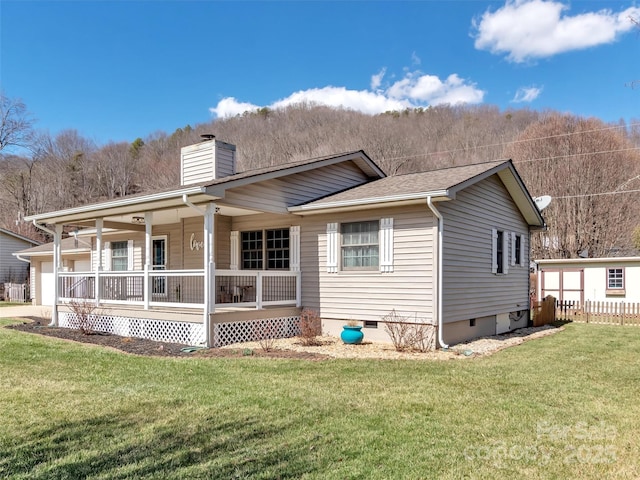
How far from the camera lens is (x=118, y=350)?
9.73 meters

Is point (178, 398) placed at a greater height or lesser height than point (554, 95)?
lesser

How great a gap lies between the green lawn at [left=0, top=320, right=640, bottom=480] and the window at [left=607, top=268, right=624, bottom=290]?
13.9 metres

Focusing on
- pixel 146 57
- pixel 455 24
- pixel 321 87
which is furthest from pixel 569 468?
pixel 321 87

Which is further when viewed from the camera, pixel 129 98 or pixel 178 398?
pixel 129 98

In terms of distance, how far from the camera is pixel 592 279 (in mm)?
21125

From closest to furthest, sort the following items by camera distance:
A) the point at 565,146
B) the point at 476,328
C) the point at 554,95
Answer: the point at 476,328
the point at 565,146
the point at 554,95

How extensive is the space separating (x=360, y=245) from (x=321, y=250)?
106 centimetres

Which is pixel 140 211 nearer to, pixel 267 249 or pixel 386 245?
pixel 267 249

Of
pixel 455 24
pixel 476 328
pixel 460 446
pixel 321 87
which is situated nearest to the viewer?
pixel 460 446

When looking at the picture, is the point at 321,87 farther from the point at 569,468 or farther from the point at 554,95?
the point at 569,468

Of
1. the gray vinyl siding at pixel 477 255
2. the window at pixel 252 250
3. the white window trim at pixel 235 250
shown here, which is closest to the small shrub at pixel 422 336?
the gray vinyl siding at pixel 477 255

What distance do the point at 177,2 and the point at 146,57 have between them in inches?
508

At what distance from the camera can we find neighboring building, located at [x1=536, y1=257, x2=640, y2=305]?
20.1m

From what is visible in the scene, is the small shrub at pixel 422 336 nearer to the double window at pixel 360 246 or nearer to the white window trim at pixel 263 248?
the double window at pixel 360 246
